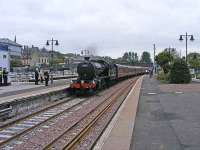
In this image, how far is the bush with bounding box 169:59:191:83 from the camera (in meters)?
50.7

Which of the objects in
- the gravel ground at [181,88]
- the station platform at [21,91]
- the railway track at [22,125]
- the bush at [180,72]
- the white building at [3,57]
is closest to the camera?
the railway track at [22,125]

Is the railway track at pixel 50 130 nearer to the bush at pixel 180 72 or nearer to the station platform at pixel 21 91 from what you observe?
the station platform at pixel 21 91

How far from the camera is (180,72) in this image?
5091cm

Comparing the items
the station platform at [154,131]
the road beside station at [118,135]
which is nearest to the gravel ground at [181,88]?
the station platform at [154,131]

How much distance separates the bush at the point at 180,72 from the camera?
50.7m

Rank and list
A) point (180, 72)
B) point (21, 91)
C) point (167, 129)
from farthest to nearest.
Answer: point (180, 72), point (21, 91), point (167, 129)

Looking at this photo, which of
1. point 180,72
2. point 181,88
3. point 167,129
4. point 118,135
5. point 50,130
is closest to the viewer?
point 118,135

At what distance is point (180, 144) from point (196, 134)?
6.18 feet

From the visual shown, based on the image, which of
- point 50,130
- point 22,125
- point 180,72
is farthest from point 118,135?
point 180,72

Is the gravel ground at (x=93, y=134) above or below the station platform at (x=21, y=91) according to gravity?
below

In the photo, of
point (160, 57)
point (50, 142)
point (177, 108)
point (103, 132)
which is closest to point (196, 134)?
point (103, 132)

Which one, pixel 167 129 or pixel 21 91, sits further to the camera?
pixel 21 91

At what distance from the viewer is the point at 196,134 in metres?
13.4

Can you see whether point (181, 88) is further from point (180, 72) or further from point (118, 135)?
point (118, 135)
